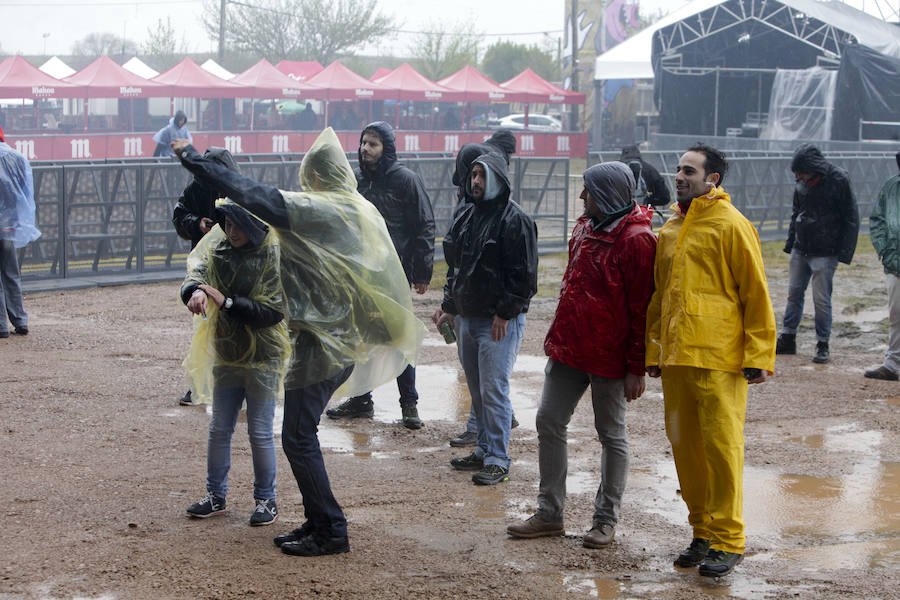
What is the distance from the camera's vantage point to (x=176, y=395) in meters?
7.91

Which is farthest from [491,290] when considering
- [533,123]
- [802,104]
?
[533,123]

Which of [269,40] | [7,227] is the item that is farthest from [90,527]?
[269,40]

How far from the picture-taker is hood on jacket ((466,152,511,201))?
19.3 feet

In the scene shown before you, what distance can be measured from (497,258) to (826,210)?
4.75 metres

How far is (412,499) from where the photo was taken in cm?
570

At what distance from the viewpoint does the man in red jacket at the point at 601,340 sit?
4.78 meters

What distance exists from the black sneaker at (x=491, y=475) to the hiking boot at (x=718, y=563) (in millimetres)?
1673

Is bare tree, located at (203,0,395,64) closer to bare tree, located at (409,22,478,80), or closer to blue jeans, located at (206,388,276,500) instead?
bare tree, located at (409,22,478,80)

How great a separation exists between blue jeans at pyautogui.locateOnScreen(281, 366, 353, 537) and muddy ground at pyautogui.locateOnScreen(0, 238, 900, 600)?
Answer: 17 cm

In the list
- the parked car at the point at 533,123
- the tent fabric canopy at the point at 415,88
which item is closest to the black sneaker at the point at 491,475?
the tent fabric canopy at the point at 415,88

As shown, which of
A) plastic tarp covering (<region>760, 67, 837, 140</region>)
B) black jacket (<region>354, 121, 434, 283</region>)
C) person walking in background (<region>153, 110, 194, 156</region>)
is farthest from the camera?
plastic tarp covering (<region>760, 67, 837, 140</region>)

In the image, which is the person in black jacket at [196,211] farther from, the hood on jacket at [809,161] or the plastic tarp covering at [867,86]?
the plastic tarp covering at [867,86]

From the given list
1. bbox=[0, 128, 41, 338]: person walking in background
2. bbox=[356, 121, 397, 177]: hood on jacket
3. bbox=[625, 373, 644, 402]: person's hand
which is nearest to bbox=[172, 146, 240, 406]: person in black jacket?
bbox=[356, 121, 397, 177]: hood on jacket

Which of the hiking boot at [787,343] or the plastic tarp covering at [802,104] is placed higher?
the plastic tarp covering at [802,104]
